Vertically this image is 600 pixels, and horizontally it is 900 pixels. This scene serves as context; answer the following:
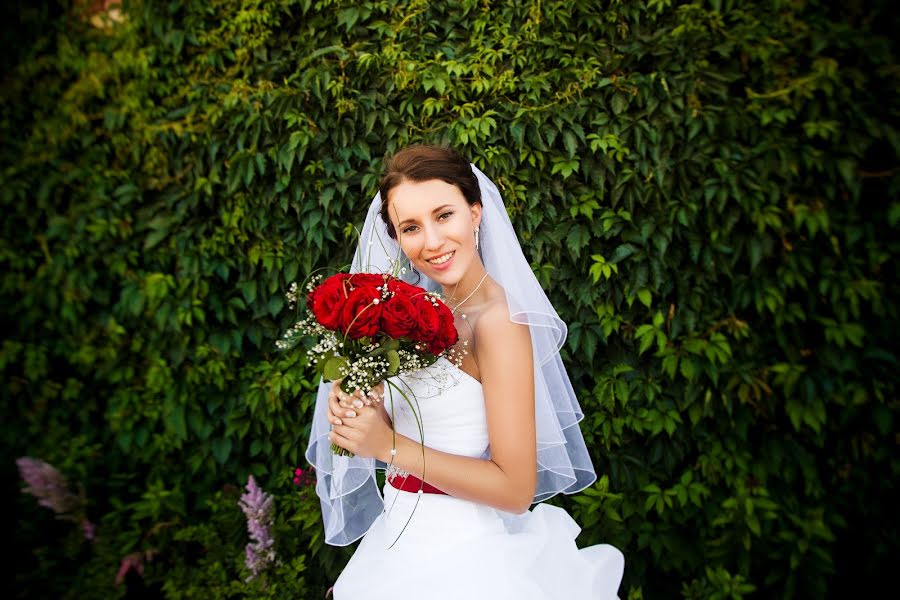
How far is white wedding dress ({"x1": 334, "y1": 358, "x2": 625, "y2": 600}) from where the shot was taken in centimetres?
169

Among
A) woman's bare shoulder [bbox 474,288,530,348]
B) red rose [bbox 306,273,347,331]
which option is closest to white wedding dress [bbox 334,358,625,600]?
woman's bare shoulder [bbox 474,288,530,348]

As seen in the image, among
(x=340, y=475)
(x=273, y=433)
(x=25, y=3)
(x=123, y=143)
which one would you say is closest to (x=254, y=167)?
(x=123, y=143)

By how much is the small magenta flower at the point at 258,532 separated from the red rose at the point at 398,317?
199cm

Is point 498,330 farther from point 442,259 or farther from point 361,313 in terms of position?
point 361,313

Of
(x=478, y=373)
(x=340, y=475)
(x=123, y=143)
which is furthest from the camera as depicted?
(x=123, y=143)

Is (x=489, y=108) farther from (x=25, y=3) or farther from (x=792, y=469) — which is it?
(x=25, y=3)

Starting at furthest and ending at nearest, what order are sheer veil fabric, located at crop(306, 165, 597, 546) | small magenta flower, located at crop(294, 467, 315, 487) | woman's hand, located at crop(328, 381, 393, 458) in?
small magenta flower, located at crop(294, 467, 315, 487)
sheer veil fabric, located at crop(306, 165, 597, 546)
woman's hand, located at crop(328, 381, 393, 458)

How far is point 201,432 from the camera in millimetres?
3404

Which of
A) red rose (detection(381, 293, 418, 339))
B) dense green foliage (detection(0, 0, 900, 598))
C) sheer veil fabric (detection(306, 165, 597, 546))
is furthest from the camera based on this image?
dense green foliage (detection(0, 0, 900, 598))

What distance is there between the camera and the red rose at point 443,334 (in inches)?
60.5

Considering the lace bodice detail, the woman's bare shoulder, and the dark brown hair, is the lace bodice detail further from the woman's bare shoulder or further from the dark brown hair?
the dark brown hair

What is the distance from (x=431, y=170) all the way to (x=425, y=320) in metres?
0.66

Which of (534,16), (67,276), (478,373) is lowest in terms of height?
(478,373)

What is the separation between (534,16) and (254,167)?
5.97 ft
